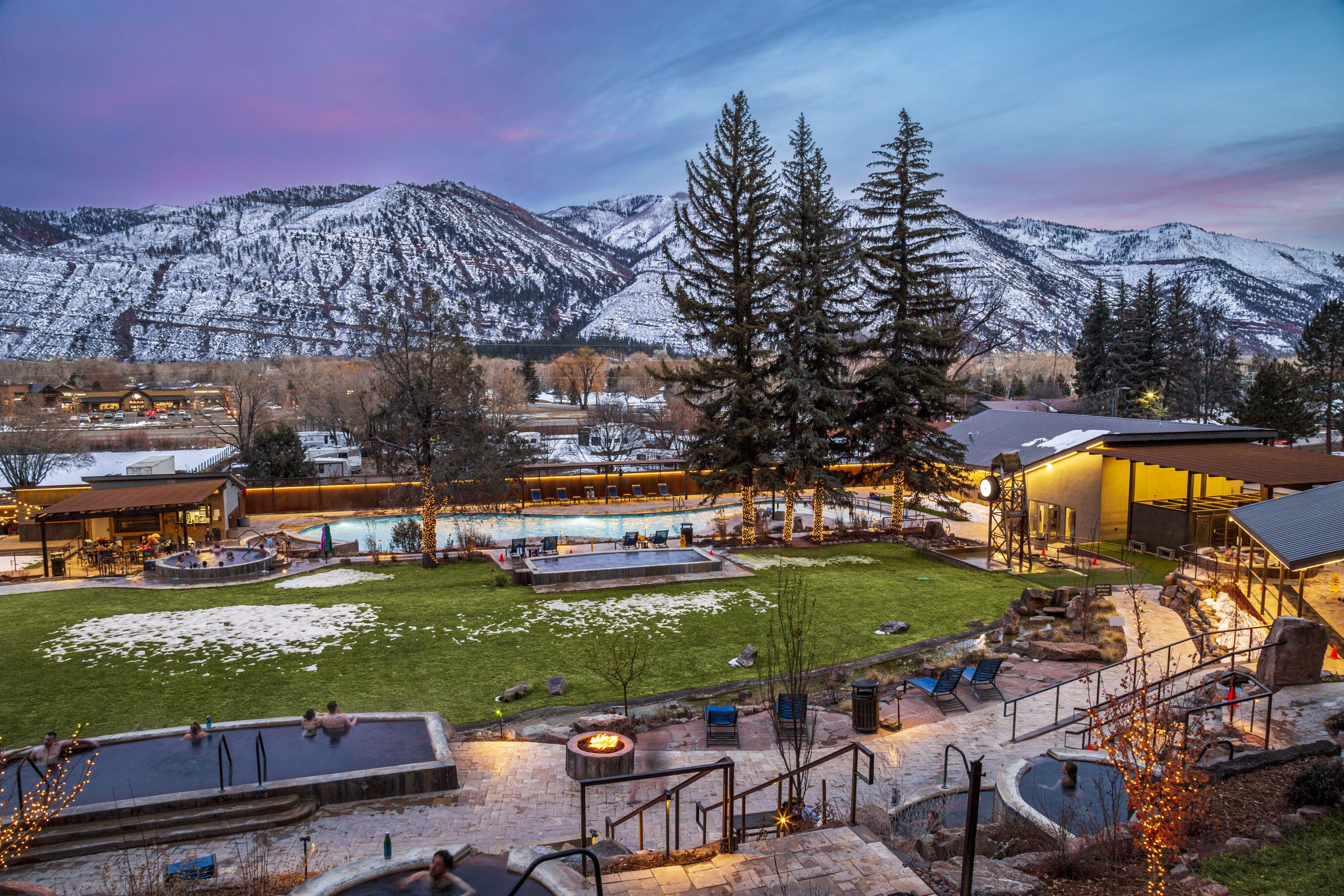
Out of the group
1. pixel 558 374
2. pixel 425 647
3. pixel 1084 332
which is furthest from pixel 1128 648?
pixel 558 374

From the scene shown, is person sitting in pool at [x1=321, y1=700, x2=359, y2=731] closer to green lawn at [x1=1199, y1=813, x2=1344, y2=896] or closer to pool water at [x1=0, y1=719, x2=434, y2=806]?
pool water at [x1=0, y1=719, x2=434, y2=806]

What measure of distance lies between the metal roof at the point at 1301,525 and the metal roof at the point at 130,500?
94.1 feet

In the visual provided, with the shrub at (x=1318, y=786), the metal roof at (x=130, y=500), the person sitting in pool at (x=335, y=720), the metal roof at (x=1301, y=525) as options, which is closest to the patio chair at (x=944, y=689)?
the shrub at (x=1318, y=786)

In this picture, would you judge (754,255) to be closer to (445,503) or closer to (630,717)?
(445,503)

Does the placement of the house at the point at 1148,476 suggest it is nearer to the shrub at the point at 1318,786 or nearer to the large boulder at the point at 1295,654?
the large boulder at the point at 1295,654

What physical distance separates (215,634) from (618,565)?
9811 mm

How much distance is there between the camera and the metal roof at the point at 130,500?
22172 millimetres

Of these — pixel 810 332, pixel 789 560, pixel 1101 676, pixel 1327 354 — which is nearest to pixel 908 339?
pixel 810 332

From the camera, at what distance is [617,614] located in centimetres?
1720

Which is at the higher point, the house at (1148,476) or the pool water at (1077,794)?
the house at (1148,476)

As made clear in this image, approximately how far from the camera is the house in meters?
21.4

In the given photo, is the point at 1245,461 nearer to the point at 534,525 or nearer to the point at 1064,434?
the point at 1064,434

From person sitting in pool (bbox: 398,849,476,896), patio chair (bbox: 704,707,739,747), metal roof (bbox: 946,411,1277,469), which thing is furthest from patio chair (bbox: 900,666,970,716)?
metal roof (bbox: 946,411,1277,469)

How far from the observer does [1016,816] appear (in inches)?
292
